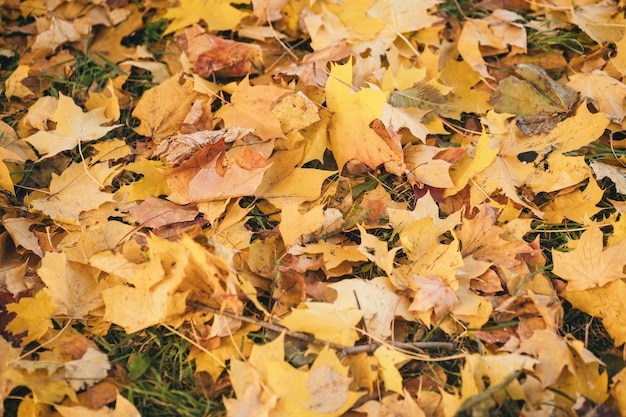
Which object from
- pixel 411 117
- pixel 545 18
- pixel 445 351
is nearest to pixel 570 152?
pixel 411 117

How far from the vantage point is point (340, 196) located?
1.73m

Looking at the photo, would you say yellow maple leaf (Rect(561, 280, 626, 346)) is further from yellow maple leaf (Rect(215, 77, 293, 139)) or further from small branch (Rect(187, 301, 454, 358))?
yellow maple leaf (Rect(215, 77, 293, 139))

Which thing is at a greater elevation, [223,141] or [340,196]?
[223,141]

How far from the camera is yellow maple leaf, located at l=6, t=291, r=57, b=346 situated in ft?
4.78

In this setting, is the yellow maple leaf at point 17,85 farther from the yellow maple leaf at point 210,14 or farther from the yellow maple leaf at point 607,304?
the yellow maple leaf at point 607,304

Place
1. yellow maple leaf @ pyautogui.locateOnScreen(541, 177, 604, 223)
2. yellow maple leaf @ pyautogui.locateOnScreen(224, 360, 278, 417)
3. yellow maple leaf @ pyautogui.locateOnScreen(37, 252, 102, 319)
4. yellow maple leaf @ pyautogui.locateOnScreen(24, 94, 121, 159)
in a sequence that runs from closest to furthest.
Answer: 1. yellow maple leaf @ pyautogui.locateOnScreen(224, 360, 278, 417)
2. yellow maple leaf @ pyautogui.locateOnScreen(37, 252, 102, 319)
3. yellow maple leaf @ pyautogui.locateOnScreen(541, 177, 604, 223)
4. yellow maple leaf @ pyautogui.locateOnScreen(24, 94, 121, 159)

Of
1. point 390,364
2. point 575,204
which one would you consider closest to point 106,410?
point 390,364

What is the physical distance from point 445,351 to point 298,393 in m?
0.41

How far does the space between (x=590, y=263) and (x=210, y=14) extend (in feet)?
4.97

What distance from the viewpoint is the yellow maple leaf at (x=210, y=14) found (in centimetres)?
210

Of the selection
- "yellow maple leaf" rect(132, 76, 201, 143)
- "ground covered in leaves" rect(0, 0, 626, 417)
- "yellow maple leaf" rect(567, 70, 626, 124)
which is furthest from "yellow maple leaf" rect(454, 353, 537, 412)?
"yellow maple leaf" rect(132, 76, 201, 143)

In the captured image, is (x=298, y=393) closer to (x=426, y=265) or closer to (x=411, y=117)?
(x=426, y=265)

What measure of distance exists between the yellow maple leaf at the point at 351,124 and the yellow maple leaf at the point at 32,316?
902 millimetres

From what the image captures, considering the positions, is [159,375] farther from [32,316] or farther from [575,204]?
[575,204]
